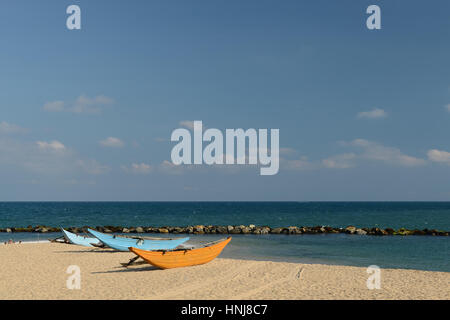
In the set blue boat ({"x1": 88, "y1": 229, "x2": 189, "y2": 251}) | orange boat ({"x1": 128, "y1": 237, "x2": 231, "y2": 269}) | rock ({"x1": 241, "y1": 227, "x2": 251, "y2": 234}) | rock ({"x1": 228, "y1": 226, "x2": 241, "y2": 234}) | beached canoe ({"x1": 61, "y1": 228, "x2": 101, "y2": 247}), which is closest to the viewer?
orange boat ({"x1": 128, "y1": 237, "x2": 231, "y2": 269})

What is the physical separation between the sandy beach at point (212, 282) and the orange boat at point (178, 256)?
0.49 m

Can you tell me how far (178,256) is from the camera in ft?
71.1

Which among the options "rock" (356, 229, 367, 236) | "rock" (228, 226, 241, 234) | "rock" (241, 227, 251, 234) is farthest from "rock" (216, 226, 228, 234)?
"rock" (356, 229, 367, 236)

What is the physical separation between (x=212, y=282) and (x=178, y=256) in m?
3.81

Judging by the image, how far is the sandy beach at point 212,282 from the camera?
52.3ft

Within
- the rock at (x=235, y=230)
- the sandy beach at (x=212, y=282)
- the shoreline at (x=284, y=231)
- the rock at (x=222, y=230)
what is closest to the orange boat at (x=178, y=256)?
the sandy beach at (x=212, y=282)

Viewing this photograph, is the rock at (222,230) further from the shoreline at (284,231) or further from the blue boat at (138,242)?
the blue boat at (138,242)

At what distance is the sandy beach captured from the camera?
52.3ft

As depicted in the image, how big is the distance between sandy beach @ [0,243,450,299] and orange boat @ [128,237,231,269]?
493 millimetres

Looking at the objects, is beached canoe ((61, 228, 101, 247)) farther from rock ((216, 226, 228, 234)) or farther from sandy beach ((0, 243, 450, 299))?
rock ((216, 226, 228, 234))
